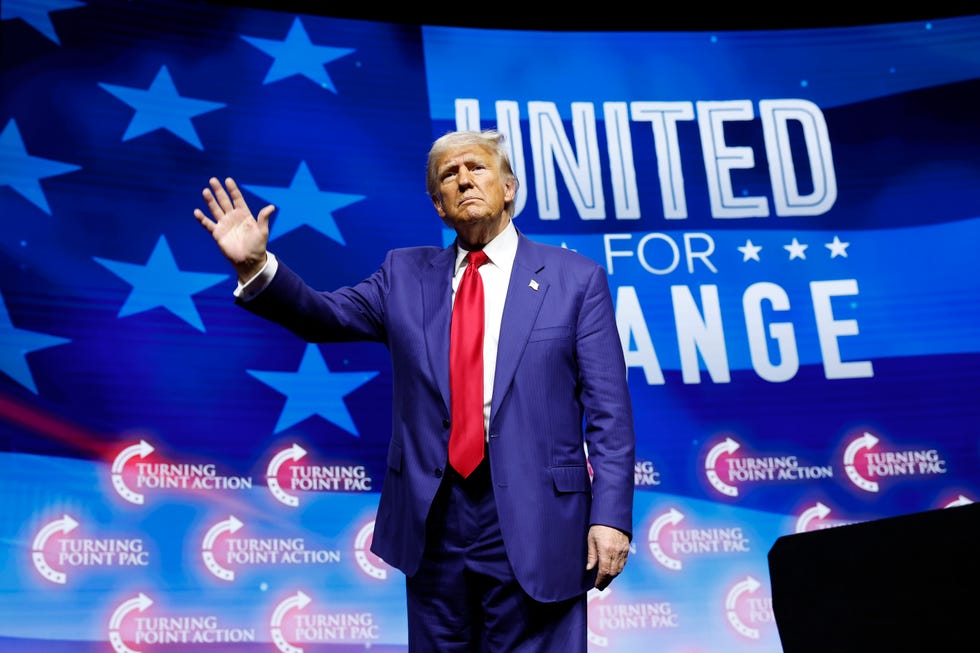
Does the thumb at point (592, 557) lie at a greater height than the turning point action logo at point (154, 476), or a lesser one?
lesser

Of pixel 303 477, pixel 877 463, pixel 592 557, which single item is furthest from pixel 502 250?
pixel 877 463

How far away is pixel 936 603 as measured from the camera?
1.45m

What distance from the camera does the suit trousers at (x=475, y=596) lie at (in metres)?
1.56

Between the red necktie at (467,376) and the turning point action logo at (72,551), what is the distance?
179 cm

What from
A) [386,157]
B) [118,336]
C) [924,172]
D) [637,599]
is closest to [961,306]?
[924,172]

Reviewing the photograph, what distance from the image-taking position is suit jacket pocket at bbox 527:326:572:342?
1.65 meters

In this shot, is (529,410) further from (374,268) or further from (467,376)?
(374,268)

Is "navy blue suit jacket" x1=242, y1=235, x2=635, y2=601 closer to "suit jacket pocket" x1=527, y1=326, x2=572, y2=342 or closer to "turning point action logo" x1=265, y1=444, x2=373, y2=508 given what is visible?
"suit jacket pocket" x1=527, y1=326, x2=572, y2=342

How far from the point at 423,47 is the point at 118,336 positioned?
1.57 metres

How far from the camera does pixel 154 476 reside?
303cm

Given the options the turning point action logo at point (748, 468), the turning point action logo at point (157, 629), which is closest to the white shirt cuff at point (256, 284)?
the turning point action logo at point (157, 629)

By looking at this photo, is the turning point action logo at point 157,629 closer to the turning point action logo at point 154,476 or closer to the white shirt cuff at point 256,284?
the turning point action logo at point 154,476

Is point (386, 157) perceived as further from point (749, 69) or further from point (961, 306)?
point (961, 306)

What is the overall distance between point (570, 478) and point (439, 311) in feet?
1.27
